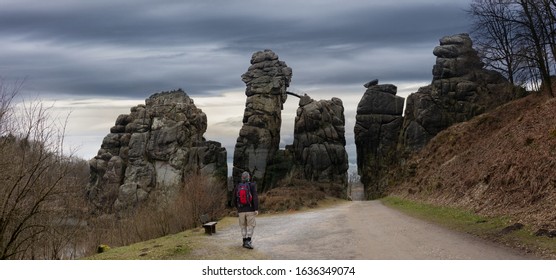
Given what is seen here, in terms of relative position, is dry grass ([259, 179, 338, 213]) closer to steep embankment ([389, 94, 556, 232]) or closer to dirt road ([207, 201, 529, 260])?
steep embankment ([389, 94, 556, 232])

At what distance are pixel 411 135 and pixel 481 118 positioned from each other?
16.4 meters

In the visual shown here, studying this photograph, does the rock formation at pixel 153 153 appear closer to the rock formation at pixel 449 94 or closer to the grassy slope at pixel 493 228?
the rock formation at pixel 449 94

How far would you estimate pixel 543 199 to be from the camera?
19.4 m

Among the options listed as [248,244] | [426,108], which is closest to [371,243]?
[248,244]

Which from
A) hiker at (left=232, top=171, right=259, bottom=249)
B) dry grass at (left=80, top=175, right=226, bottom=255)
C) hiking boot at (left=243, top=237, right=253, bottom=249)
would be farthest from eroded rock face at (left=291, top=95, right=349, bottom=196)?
hiker at (left=232, top=171, right=259, bottom=249)

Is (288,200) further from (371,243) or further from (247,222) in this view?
(247,222)

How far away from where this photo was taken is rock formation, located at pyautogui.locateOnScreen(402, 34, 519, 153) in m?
62.8

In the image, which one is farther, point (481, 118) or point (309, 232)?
point (481, 118)

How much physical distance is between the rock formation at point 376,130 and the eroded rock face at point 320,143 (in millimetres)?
3273

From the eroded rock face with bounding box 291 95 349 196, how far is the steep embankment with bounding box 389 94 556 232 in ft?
79.7

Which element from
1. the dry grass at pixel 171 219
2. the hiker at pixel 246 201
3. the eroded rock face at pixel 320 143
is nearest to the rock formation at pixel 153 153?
the eroded rock face at pixel 320 143

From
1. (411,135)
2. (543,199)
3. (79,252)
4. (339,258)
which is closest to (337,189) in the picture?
(411,135)

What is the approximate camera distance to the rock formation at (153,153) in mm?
75875

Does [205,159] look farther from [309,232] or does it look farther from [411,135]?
[309,232]
